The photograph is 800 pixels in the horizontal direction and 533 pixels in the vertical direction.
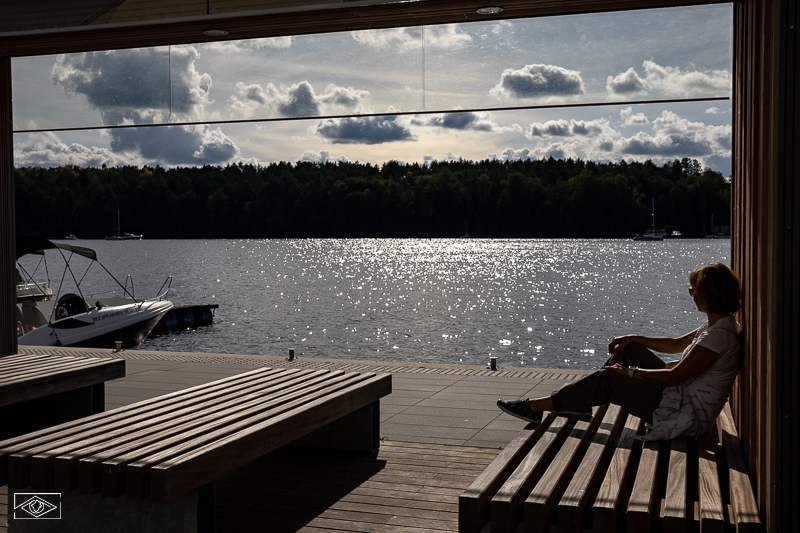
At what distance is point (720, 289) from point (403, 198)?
84.1 m

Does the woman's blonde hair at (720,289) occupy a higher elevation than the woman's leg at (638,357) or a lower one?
higher

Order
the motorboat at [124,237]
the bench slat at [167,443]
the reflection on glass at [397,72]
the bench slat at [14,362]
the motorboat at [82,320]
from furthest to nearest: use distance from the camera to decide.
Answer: the motorboat at [124,237] → the motorboat at [82,320] → the reflection on glass at [397,72] → the bench slat at [14,362] → the bench slat at [167,443]

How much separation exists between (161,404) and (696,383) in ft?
8.93

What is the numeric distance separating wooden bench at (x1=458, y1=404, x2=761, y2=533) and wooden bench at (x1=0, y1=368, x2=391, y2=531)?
1.17m

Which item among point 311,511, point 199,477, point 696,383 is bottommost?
point 311,511

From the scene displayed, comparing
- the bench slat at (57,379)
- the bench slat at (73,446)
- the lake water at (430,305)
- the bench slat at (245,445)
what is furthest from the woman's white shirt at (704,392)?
the lake water at (430,305)

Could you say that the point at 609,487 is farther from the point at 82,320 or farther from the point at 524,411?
the point at 82,320

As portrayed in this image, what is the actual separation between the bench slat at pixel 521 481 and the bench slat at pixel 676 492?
1.59 feet

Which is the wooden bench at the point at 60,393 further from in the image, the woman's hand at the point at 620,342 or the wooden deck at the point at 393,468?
the woman's hand at the point at 620,342

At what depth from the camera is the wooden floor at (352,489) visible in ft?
13.1

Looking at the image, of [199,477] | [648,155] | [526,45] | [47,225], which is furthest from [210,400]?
[648,155]

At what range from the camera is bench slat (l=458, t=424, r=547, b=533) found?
2742mm

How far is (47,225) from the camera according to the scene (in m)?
67.9

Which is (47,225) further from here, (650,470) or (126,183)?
(650,470)
